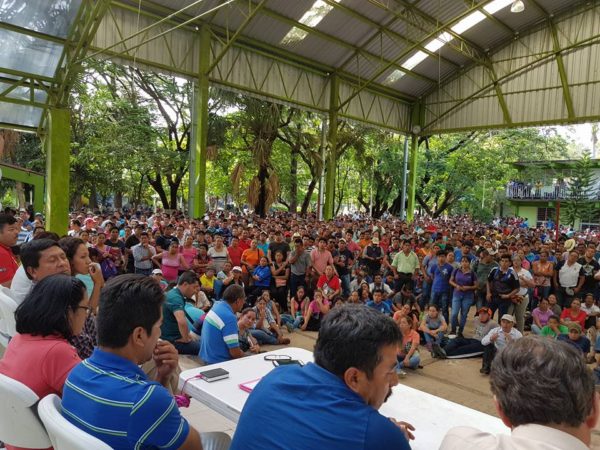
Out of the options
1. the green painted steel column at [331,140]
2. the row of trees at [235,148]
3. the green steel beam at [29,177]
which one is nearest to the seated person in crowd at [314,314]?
the row of trees at [235,148]

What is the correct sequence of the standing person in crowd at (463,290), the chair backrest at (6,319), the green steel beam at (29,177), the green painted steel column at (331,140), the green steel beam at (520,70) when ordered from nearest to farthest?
the chair backrest at (6,319)
the standing person in crowd at (463,290)
the green steel beam at (29,177)
the green steel beam at (520,70)
the green painted steel column at (331,140)

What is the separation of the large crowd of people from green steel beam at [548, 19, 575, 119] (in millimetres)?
7254

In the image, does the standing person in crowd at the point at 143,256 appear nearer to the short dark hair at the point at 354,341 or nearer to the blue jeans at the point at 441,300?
the blue jeans at the point at 441,300

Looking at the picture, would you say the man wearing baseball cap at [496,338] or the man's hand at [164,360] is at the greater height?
the man's hand at [164,360]

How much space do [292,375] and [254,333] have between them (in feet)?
16.5

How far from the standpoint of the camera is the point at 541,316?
285 inches

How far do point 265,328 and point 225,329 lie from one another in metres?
2.57

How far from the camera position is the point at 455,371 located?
19.5 feet

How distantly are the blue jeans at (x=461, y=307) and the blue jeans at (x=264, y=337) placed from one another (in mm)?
2968

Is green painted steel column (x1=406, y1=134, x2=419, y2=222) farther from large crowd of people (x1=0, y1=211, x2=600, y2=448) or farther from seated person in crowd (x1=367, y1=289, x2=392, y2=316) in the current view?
seated person in crowd (x1=367, y1=289, x2=392, y2=316)

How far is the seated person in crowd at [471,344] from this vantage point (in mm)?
6480

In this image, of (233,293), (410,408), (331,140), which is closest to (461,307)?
(233,293)

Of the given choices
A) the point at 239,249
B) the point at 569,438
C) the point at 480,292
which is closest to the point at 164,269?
the point at 239,249

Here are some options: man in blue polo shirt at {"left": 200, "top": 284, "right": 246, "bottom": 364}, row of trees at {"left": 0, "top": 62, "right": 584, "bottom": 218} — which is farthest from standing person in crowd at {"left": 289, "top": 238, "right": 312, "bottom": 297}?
row of trees at {"left": 0, "top": 62, "right": 584, "bottom": 218}
